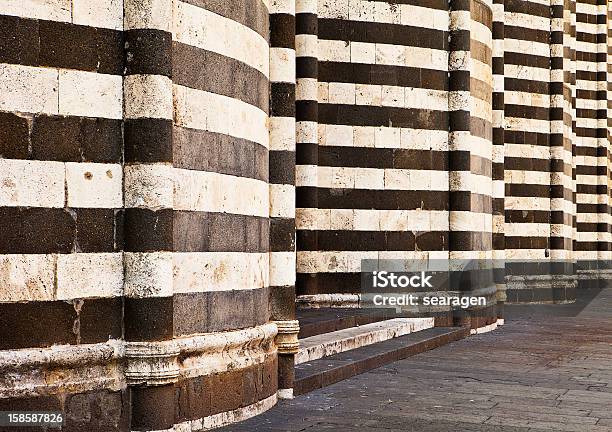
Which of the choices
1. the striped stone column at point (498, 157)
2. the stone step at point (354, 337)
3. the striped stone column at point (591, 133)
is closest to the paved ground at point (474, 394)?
the stone step at point (354, 337)

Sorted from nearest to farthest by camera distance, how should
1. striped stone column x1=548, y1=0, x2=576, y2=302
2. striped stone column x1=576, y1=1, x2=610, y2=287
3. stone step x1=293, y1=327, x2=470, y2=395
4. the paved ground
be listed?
the paved ground < stone step x1=293, y1=327, x2=470, y2=395 < striped stone column x1=548, y1=0, x2=576, y2=302 < striped stone column x1=576, y1=1, x2=610, y2=287

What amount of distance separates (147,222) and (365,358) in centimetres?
392

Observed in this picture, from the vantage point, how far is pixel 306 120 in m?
12.1

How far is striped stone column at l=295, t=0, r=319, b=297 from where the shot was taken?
39.5 ft

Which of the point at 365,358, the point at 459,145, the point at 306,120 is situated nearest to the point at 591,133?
the point at 459,145

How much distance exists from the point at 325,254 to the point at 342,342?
2.52 m

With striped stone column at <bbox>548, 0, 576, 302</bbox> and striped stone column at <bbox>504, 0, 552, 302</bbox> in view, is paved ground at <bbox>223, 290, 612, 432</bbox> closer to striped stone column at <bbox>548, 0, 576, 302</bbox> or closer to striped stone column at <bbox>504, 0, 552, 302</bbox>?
striped stone column at <bbox>504, 0, 552, 302</bbox>

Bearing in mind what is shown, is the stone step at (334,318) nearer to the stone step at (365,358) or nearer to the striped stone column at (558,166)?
the stone step at (365,358)

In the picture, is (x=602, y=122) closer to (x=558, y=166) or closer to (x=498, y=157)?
(x=558, y=166)

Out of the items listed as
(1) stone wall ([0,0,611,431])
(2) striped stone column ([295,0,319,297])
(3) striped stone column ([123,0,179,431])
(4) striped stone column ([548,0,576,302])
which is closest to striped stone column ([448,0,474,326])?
(2) striped stone column ([295,0,319,297])

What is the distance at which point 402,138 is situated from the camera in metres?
12.6

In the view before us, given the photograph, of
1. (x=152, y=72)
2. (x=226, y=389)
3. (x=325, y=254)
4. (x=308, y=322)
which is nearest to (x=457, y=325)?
(x=325, y=254)

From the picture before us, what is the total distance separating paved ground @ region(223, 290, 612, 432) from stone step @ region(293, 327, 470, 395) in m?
0.10

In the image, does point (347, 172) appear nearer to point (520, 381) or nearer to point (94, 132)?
point (520, 381)
